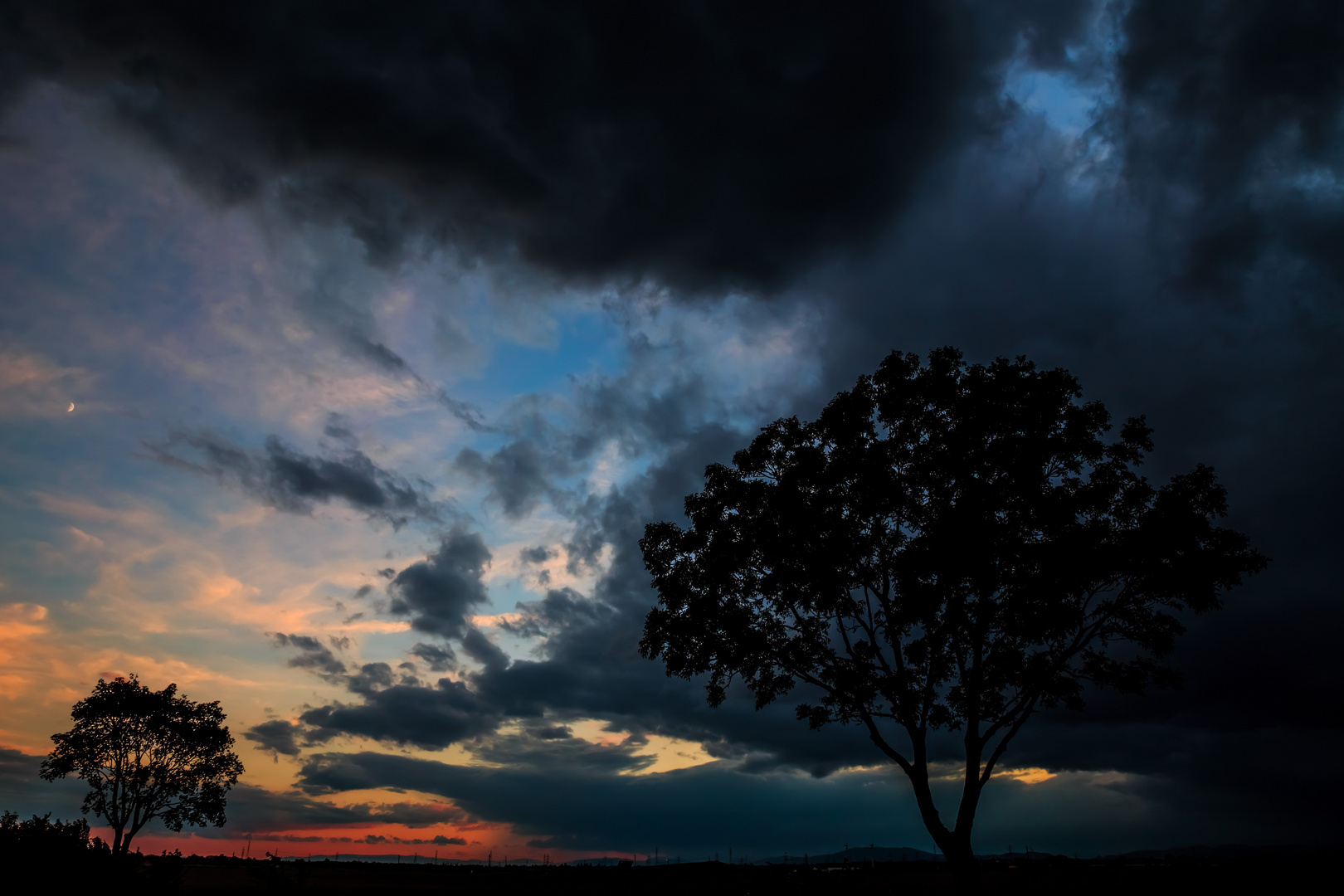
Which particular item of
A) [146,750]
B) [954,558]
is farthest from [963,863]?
[146,750]

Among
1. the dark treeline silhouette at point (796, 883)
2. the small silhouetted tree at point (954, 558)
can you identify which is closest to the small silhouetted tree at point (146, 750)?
the dark treeline silhouette at point (796, 883)

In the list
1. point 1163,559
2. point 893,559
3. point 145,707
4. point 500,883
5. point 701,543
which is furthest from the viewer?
point 500,883

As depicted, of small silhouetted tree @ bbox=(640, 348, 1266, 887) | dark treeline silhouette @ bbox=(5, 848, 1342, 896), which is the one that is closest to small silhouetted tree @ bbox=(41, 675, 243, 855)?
dark treeline silhouette @ bbox=(5, 848, 1342, 896)

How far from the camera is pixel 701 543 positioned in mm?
27078

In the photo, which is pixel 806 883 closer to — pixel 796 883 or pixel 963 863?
pixel 796 883

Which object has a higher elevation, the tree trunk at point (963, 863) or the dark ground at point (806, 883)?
the tree trunk at point (963, 863)

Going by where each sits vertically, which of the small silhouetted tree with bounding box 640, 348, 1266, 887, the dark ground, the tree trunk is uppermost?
the small silhouetted tree with bounding box 640, 348, 1266, 887

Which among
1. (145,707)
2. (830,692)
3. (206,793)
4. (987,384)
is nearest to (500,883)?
(206,793)

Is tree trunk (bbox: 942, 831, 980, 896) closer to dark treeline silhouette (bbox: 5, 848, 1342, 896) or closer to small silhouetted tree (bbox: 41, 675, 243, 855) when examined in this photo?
dark treeline silhouette (bbox: 5, 848, 1342, 896)

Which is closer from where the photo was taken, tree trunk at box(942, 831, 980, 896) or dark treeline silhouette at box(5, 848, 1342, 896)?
tree trunk at box(942, 831, 980, 896)

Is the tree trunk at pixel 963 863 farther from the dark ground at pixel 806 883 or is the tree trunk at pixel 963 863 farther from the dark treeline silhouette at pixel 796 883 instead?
the dark ground at pixel 806 883

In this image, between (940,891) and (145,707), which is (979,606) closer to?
(940,891)

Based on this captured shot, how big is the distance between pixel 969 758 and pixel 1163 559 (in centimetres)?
963

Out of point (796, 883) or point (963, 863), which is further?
point (796, 883)
